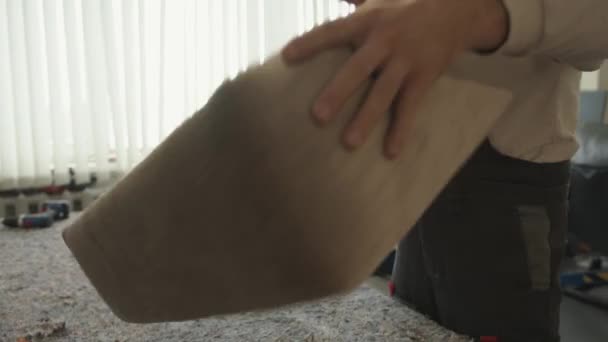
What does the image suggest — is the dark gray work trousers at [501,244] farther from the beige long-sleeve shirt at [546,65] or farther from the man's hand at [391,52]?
the man's hand at [391,52]

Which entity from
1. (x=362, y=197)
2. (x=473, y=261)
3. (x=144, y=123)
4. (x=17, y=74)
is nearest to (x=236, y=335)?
(x=473, y=261)

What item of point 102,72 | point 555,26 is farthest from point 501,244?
point 102,72

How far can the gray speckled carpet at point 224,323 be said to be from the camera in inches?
25.5

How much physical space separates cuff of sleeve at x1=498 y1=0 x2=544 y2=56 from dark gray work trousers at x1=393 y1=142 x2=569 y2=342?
25 centimetres

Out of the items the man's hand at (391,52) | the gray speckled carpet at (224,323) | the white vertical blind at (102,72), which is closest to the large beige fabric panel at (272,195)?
the man's hand at (391,52)

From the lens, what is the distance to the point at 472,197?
62 centimetres

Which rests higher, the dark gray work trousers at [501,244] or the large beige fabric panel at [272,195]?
the large beige fabric panel at [272,195]

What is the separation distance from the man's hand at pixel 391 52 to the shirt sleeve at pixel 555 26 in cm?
5

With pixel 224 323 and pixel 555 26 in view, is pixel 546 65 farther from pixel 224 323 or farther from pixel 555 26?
pixel 224 323

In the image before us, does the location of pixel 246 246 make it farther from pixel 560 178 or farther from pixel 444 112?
pixel 560 178

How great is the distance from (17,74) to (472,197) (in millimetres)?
1662

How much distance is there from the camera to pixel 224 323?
687 millimetres

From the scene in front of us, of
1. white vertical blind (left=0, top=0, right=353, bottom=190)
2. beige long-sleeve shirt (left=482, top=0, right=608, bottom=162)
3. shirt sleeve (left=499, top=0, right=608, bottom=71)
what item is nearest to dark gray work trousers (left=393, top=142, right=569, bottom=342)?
beige long-sleeve shirt (left=482, top=0, right=608, bottom=162)

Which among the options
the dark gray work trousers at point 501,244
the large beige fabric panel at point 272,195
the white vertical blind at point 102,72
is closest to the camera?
the large beige fabric panel at point 272,195
